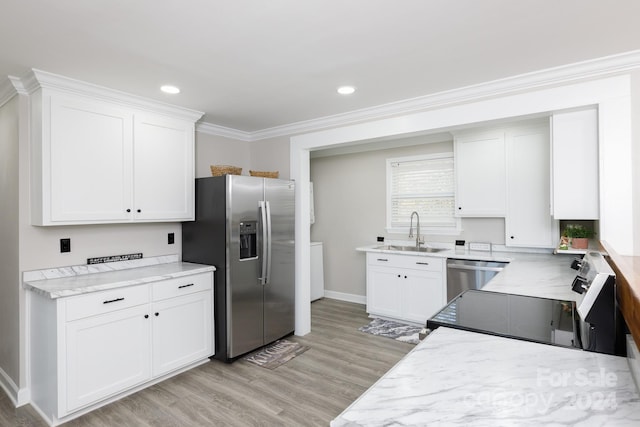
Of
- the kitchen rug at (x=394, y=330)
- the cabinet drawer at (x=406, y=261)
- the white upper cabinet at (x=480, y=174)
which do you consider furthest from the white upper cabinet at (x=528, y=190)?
the kitchen rug at (x=394, y=330)

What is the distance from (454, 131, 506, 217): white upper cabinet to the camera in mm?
3752

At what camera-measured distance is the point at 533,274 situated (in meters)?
2.58

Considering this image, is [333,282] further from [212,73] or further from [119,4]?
[119,4]

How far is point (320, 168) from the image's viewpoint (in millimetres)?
5719

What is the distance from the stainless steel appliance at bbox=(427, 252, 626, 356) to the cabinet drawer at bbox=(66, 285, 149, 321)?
2.21 m

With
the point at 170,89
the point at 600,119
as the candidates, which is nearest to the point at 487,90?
the point at 600,119

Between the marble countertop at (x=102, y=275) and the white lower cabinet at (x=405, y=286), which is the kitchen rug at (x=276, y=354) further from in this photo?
the white lower cabinet at (x=405, y=286)

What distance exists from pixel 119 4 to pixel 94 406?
258cm

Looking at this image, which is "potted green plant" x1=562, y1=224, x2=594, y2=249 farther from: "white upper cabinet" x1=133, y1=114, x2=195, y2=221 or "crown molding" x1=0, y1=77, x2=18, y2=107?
"crown molding" x1=0, y1=77, x2=18, y2=107

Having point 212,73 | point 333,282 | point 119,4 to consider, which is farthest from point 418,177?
point 119,4

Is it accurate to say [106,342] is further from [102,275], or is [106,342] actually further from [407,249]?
[407,249]

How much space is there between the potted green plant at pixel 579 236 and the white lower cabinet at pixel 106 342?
314cm

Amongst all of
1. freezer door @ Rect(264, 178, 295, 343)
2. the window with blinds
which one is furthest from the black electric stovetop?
the window with blinds

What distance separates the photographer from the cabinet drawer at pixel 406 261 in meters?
3.97
